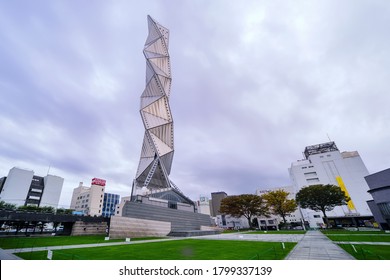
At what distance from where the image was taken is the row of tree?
50.2 meters

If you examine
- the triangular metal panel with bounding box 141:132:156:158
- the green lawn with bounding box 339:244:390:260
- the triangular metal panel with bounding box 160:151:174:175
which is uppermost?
the triangular metal panel with bounding box 141:132:156:158

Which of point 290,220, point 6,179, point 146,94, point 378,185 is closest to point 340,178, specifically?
point 290,220

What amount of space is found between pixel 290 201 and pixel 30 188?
103127 mm

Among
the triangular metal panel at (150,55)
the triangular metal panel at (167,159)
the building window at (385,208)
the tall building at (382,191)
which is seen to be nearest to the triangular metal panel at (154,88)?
the triangular metal panel at (150,55)

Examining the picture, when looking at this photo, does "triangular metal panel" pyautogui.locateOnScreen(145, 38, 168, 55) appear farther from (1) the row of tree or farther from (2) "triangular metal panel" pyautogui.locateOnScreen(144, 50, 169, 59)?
(1) the row of tree

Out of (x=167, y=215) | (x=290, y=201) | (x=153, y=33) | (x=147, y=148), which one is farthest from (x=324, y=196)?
(x=153, y=33)

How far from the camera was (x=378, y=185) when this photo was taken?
3016cm

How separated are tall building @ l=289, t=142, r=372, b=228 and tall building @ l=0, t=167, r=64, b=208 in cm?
10689

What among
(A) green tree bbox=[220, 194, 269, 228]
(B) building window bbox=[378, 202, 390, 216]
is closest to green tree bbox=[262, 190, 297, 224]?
(A) green tree bbox=[220, 194, 269, 228]

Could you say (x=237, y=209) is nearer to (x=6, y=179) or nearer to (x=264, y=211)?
(x=264, y=211)

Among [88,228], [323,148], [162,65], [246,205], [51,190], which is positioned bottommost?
[88,228]

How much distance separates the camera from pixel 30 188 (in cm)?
8031

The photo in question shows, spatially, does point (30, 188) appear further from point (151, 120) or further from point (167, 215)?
point (167, 215)
